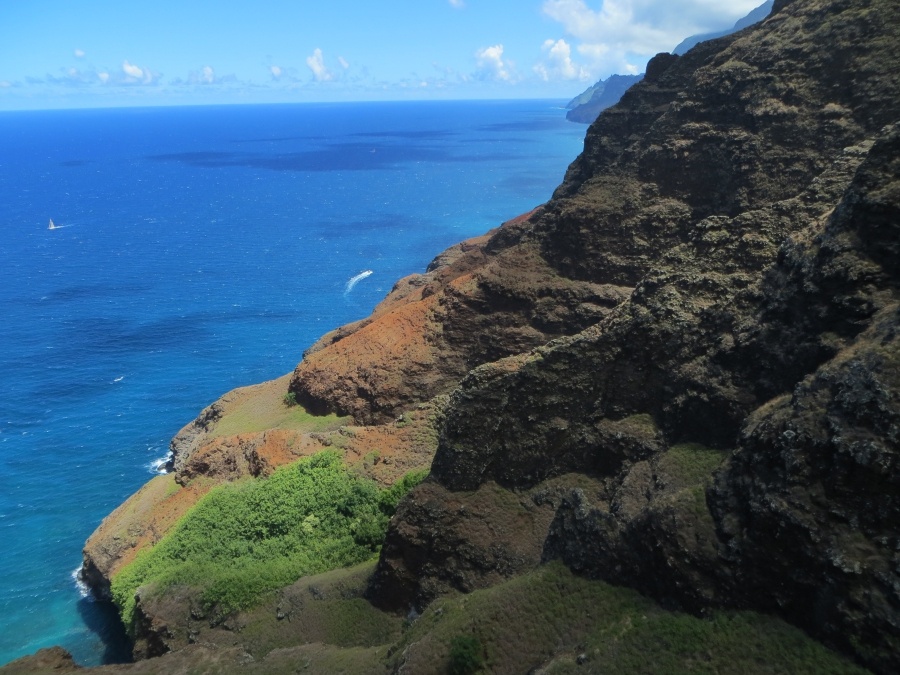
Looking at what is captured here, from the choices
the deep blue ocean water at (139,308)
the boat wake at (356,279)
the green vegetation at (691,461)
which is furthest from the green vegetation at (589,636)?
the boat wake at (356,279)

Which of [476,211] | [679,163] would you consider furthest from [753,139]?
[476,211]

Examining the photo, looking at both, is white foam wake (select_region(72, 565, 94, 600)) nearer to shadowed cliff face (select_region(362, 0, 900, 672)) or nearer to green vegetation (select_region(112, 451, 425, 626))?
green vegetation (select_region(112, 451, 425, 626))

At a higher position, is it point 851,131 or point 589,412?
point 851,131

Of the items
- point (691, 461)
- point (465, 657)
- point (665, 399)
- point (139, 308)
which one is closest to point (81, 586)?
point (465, 657)

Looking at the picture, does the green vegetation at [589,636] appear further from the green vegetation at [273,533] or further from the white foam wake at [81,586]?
the white foam wake at [81,586]

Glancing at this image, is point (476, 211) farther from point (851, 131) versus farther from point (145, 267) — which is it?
point (851, 131)

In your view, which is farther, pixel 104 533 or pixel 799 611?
pixel 104 533
